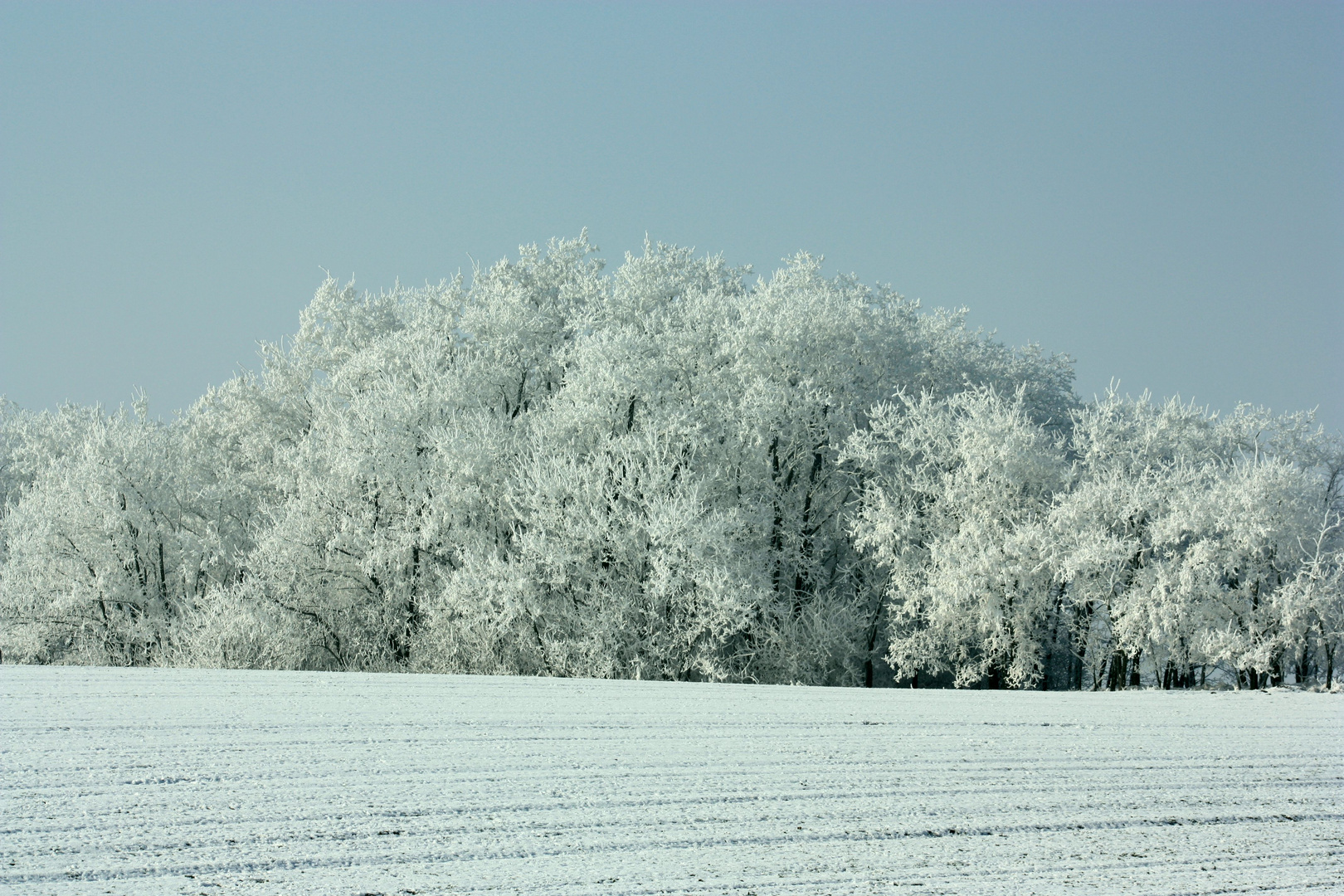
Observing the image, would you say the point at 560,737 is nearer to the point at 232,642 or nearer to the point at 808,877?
the point at 808,877

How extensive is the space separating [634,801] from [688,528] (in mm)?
17012

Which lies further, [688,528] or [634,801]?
[688,528]

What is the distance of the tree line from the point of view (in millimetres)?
24125

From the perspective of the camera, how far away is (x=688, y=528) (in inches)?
917

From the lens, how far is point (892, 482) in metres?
28.1

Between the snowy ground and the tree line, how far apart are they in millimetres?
13117

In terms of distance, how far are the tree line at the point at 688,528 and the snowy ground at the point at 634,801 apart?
516 inches

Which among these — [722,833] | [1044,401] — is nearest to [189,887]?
[722,833]

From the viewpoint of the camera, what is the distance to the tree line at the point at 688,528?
24.1 meters

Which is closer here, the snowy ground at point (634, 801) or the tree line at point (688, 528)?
the snowy ground at point (634, 801)

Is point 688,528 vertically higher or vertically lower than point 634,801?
higher

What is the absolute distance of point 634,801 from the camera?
6285 mm

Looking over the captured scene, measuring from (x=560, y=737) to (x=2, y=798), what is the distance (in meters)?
4.20

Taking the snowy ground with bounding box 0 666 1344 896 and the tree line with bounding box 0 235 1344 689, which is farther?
the tree line with bounding box 0 235 1344 689
